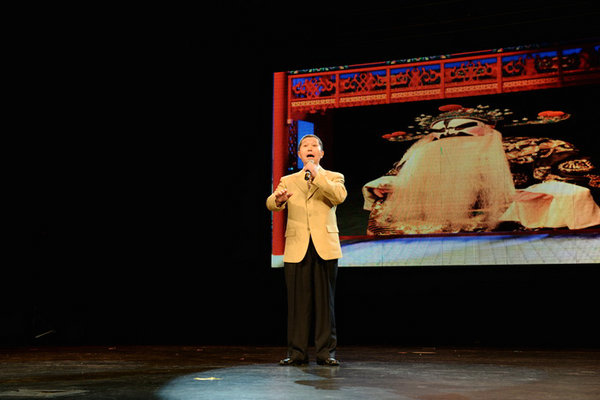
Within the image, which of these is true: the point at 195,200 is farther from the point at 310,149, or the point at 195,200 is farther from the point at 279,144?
the point at 310,149

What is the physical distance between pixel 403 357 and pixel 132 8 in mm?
3575

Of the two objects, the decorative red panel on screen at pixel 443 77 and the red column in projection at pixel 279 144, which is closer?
the decorative red panel on screen at pixel 443 77

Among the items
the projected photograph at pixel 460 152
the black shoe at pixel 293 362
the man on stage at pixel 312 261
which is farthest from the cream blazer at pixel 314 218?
the projected photograph at pixel 460 152

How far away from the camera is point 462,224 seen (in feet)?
15.2

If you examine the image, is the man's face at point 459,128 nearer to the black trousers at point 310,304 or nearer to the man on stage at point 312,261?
the man on stage at point 312,261

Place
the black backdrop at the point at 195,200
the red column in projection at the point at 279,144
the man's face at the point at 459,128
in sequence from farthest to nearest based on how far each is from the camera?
the red column in projection at the point at 279,144 < the black backdrop at the point at 195,200 < the man's face at the point at 459,128

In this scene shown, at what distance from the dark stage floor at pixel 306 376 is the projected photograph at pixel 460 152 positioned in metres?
0.86

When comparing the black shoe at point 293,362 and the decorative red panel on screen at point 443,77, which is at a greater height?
the decorative red panel on screen at point 443,77

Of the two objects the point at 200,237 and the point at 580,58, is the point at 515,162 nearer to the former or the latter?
the point at 580,58

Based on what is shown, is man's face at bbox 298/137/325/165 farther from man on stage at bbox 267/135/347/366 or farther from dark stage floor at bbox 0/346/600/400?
dark stage floor at bbox 0/346/600/400

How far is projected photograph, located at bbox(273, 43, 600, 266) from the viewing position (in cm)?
441

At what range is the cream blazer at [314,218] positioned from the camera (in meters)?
3.19

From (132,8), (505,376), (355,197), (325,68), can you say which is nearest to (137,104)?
(132,8)

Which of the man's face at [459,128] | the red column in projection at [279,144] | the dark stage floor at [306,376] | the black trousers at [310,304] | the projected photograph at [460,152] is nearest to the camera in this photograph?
the dark stage floor at [306,376]
